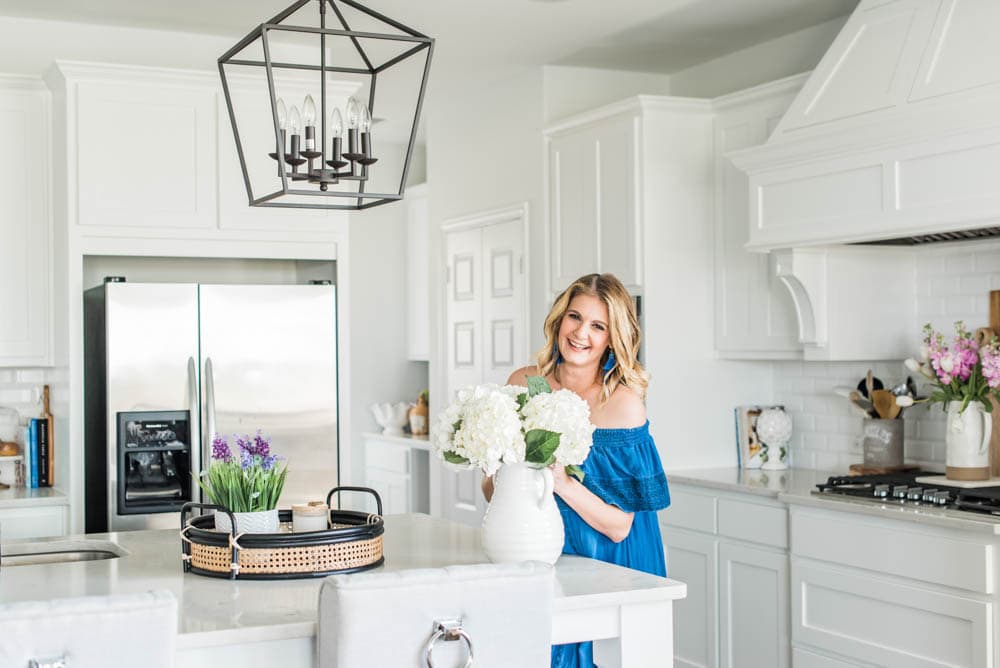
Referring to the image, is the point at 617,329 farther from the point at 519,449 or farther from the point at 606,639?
the point at 606,639

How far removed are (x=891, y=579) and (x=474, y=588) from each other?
7.12 feet

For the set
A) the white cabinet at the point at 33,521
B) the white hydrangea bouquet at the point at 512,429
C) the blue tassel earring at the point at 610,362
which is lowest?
the white cabinet at the point at 33,521

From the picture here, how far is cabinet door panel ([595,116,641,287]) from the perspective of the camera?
4801 mm

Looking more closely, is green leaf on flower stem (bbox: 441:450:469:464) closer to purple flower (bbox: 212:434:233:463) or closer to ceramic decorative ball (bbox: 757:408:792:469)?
purple flower (bbox: 212:434:233:463)

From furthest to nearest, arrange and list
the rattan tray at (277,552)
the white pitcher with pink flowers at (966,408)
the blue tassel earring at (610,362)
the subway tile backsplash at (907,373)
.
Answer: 1. the subway tile backsplash at (907,373)
2. the white pitcher with pink flowers at (966,408)
3. the blue tassel earring at (610,362)
4. the rattan tray at (277,552)

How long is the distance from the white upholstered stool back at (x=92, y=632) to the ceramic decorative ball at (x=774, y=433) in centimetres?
345

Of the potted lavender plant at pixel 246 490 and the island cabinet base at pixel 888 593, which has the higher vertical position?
the potted lavender plant at pixel 246 490

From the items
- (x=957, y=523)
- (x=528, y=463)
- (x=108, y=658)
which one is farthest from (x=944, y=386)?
(x=108, y=658)

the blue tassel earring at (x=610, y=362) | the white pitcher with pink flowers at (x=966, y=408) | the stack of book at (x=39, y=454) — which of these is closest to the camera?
the blue tassel earring at (x=610, y=362)

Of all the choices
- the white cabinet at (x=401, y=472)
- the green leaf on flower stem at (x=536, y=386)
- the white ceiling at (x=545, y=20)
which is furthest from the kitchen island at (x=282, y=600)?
the white cabinet at (x=401, y=472)

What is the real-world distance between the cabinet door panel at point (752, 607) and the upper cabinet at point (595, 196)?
1.22m

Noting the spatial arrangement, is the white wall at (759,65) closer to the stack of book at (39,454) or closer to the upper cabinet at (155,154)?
the upper cabinet at (155,154)

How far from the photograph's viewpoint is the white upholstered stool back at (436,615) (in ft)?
6.17

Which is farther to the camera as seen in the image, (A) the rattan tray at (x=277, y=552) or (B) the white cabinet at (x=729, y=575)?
(B) the white cabinet at (x=729, y=575)
